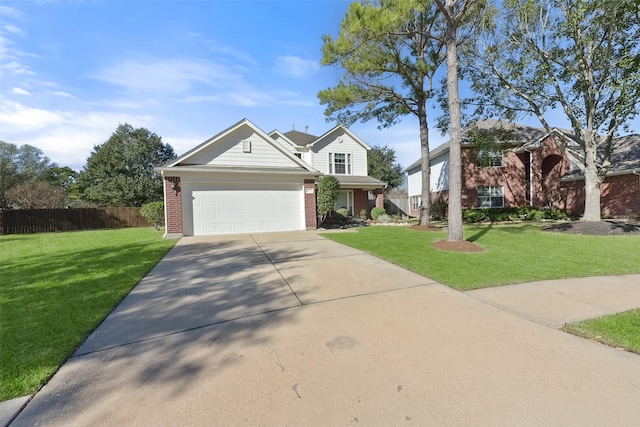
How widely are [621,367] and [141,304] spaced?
18.7 ft

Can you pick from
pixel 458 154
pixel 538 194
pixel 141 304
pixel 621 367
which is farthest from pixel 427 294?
pixel 538 194

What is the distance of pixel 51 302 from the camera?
14.1 feet

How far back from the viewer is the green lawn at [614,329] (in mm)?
2984

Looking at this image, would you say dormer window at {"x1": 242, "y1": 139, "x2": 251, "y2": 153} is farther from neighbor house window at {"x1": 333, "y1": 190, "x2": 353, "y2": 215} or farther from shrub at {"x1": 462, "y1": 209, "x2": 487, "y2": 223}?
shrub at {"x1": 462, "y1": 209, "x2": 487, "y2": 223}

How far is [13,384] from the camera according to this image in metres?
2.40

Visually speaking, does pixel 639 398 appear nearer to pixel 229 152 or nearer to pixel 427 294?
pixel 427 294

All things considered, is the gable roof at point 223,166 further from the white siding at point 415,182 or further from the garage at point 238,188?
the white siding at point 415,182

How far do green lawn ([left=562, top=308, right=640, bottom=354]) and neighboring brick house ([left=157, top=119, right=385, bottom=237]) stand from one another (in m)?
10.8

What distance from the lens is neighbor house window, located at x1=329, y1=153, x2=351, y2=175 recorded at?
20.6 meters

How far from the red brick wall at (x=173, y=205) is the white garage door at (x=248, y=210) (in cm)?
58

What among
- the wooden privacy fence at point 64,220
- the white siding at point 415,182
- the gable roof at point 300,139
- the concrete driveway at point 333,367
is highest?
the gable roof at point 300,139

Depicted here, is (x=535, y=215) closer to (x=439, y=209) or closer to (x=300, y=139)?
(x=439, y=209)

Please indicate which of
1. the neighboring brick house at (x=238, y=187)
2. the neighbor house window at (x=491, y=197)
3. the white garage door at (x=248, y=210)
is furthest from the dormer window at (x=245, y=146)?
the neighbor house window at (x=491, y=197)

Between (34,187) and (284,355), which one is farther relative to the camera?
(34,187)
